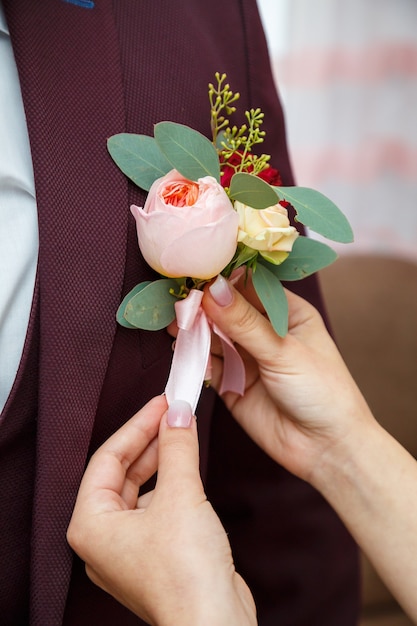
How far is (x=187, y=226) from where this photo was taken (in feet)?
1.90

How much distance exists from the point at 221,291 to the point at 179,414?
0.40 ft

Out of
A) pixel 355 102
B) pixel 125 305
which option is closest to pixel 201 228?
pixel 125 305

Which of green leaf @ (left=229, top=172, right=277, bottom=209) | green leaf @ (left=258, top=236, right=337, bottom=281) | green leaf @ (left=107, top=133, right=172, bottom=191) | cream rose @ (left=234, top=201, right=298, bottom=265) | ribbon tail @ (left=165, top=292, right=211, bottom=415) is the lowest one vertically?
ribbon tail @ (left=165, top=292, right=211, bottom=415)

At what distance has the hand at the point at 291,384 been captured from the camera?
Answer: 699 mm

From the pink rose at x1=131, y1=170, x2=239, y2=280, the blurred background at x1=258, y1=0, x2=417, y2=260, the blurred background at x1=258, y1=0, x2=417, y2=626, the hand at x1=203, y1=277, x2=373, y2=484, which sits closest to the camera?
the pink rose at x1=131, y1=170, x2=239, y2=280

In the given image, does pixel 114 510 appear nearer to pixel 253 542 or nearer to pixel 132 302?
pixel 132 302

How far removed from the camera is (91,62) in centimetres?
67

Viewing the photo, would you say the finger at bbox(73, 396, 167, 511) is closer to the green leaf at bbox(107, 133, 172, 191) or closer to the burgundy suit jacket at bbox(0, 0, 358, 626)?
the burgundy suit jacket at bbox(0, 0, 358, 626)

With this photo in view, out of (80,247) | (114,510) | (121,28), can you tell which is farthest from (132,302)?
(121,28)

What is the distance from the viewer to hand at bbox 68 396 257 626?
58cm

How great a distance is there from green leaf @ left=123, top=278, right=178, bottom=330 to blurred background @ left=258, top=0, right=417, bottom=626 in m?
0.81

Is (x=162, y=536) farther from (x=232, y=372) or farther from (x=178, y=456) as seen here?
(x=232, y=372)

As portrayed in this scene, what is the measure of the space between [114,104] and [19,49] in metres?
0.10

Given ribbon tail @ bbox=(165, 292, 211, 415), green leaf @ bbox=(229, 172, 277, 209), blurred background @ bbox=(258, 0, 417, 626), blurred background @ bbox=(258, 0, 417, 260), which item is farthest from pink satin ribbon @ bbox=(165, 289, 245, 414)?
blurred background @ bbox=(258, 0, 417, 260)
